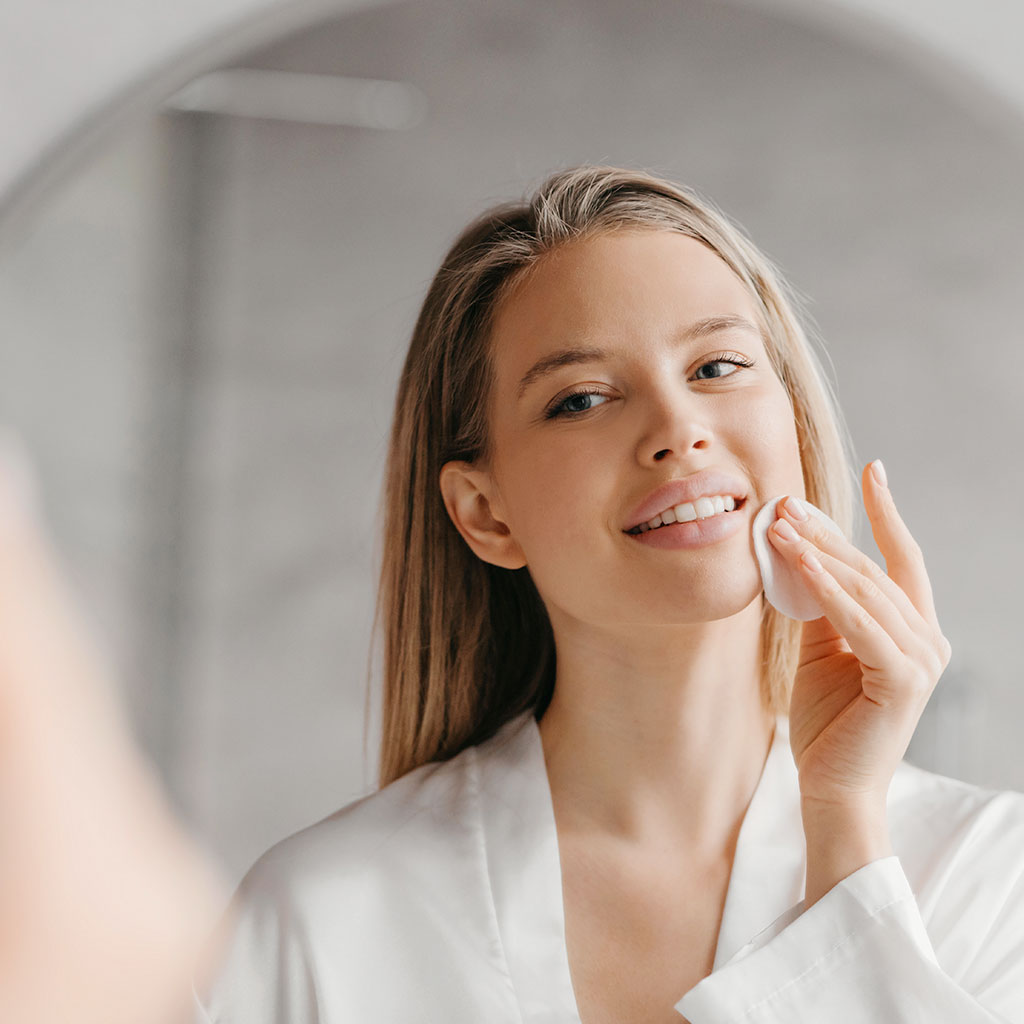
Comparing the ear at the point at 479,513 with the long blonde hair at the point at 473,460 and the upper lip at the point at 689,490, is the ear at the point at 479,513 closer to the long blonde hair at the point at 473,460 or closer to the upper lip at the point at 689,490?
the long blonde hair at the point at 473,460

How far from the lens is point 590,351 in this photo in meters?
0.44

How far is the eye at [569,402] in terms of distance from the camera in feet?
1.44

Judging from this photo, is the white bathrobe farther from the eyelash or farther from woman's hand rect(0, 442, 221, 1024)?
the eyelash

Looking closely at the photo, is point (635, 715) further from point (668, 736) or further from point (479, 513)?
point (479, 513)

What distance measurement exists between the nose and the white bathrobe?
0.59 feet

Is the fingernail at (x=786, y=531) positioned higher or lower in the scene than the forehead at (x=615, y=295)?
lower

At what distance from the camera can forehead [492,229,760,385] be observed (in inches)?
17.1

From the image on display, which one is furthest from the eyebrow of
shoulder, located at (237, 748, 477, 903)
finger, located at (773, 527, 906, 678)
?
shoulder, located at (237, 748, 477, 903)

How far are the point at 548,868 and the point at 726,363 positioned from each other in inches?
9.6

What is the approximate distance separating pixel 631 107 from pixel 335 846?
52 cm

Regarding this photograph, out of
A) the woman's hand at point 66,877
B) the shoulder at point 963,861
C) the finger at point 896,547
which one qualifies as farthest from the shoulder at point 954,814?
the woman's hand at point 66,877

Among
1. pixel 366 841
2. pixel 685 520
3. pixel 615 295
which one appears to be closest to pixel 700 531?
pixel 685 520

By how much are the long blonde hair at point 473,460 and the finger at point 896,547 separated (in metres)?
0.10

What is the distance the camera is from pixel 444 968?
0.46m
